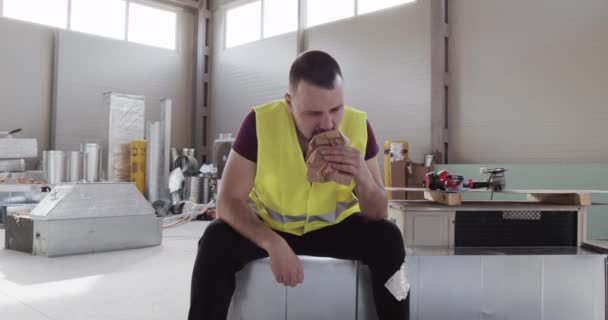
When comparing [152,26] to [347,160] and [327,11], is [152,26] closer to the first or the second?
[327,11]

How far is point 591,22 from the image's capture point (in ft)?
15.8

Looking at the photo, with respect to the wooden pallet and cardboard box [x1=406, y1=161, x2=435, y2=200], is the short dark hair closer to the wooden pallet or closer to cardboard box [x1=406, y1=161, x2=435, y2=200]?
the wooden pallet

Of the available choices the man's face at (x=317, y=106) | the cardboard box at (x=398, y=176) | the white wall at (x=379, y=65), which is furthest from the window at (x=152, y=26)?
the man's face at (x=317, y=106)

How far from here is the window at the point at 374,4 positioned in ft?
20.7

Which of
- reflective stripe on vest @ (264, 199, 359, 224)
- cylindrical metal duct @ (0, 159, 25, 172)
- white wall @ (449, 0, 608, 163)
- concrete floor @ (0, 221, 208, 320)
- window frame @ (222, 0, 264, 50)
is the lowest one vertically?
concrete floor @ (0, 221, 208, 320)

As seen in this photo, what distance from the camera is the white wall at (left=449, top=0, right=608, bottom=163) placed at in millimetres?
4809

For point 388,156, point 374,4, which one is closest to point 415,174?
point 388,156

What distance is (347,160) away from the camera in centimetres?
124

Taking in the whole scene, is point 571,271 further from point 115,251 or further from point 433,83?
point 433,83

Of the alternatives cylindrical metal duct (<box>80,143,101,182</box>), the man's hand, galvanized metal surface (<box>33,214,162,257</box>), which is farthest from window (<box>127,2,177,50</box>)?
the man's hand

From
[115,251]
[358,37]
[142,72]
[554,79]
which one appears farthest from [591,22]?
[142,72]

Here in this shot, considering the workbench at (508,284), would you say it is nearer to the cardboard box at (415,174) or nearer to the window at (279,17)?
the cardboard box at (415,174)

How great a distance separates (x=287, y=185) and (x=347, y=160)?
0.70 ft

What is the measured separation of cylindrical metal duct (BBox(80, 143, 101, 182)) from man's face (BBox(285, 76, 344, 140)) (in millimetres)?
5743
